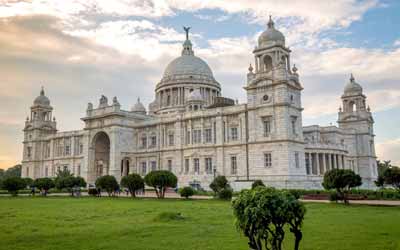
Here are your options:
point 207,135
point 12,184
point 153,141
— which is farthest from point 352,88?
point 12,184

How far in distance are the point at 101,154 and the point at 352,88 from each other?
4657cm

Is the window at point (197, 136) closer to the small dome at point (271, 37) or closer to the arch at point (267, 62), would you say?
the arch at point (267, 62)

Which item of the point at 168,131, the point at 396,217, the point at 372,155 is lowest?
the point at 396,217

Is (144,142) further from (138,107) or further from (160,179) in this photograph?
(160,179)

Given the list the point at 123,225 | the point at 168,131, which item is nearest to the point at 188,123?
the point at 168,131

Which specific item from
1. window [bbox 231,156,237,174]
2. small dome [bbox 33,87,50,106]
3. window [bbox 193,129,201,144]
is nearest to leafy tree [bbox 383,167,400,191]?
window [bbox 231,156,237,174]

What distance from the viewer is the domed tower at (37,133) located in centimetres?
8056

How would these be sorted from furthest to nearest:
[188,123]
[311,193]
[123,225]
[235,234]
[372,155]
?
[372,155], [188,123], [311,193], [123,225], [235,234]

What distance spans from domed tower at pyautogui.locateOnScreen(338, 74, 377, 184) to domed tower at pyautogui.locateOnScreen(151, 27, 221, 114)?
26.4 meters

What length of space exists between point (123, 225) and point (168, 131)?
42.4 metres

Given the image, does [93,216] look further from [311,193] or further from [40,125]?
[40,125]

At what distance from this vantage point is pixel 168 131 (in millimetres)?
58844

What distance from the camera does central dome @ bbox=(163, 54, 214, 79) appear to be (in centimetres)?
7694

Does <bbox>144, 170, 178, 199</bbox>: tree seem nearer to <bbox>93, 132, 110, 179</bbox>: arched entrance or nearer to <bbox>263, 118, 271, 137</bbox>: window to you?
<bbox>263, 118, 271, 137</bbox>: window
